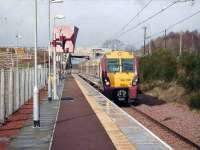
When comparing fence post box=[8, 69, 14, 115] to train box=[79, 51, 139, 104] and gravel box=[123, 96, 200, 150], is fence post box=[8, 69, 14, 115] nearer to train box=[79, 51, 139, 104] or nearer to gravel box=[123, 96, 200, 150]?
gravel box=[123, 96, 200, 150]

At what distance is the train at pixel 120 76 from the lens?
111ft

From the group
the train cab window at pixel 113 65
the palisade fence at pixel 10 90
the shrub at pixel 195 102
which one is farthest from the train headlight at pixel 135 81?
the palisade fence at pixel 10 90

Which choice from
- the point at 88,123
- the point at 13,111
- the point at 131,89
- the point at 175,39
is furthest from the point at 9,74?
the point at 175,39

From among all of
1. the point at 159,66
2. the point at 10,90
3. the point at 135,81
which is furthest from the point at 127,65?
the point at 159,66

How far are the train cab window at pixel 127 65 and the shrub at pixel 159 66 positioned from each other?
45.8ft

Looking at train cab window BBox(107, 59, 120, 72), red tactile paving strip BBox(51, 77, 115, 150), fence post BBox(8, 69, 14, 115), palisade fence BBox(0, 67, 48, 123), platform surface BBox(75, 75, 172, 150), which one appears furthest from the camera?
train cab window BBox(107, 59, 120, 72)

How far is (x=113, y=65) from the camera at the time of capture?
116 feet

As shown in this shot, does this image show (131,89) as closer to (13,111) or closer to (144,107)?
(144,107)

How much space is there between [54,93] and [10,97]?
12.8m

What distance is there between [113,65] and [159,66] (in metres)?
18.4

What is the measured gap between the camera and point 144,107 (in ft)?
113

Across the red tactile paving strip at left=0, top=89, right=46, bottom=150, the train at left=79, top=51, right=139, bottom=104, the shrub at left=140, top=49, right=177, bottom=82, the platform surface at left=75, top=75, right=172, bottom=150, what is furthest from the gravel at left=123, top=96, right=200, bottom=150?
the shrub at left=140, top=49, right=177, bottom=82

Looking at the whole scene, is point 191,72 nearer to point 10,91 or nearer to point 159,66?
point 159,66

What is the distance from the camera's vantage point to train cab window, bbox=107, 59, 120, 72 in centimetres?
3500
